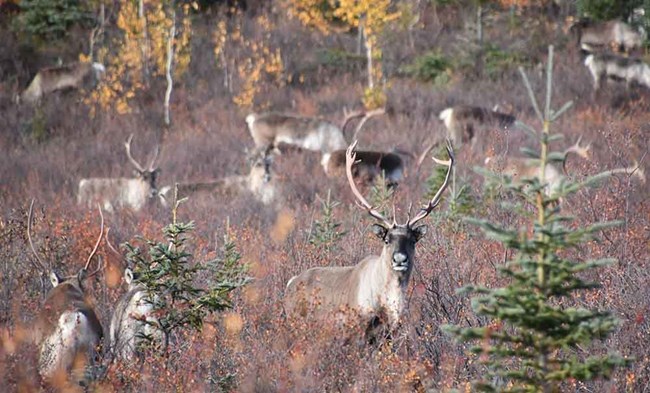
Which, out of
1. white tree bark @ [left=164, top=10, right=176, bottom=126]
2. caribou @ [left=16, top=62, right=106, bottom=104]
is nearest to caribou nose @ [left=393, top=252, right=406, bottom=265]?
white tree bark @ [left=164, top=10, right=176, bottom=126]

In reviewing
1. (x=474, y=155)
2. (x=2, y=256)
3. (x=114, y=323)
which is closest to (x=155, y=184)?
(x=474, y=155)

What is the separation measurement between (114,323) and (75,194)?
9.33m

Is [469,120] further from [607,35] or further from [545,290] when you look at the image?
[545,290]

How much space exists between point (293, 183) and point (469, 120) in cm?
592

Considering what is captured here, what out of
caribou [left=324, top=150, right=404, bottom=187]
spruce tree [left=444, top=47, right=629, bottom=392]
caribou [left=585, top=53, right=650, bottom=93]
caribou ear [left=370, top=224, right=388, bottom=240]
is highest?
spruce tree [left=444, top=47, right=629, bottom=392]

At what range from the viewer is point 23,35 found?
26.8m

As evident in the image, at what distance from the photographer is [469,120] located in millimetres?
20359

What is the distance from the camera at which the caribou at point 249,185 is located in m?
15.3

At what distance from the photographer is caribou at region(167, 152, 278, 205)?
1534 cm

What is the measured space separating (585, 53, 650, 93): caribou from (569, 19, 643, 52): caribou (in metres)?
3.35

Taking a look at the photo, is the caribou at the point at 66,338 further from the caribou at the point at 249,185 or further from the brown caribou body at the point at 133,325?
the caribou at the point at 249,185

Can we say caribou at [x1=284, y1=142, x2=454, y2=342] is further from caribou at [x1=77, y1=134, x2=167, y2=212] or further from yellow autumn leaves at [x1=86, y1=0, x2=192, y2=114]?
yellow autumn leaves at [x1=86, y1=0, x2=192, y2=114]

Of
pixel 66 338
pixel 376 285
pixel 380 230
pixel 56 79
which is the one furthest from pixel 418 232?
pixel 56 79

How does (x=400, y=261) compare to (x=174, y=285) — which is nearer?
(x=174, y=285)
